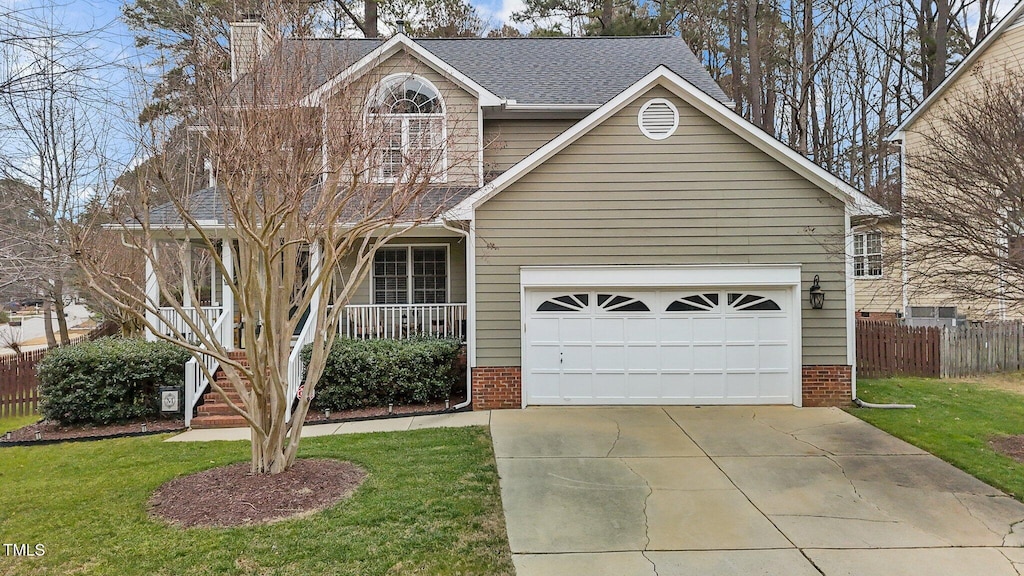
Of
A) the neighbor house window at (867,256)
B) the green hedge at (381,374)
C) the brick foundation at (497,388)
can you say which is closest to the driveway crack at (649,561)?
the neighbor house window at (867,256)

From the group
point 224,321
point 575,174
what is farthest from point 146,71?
point 575,174

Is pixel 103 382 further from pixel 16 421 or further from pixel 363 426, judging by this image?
pixel 363 426

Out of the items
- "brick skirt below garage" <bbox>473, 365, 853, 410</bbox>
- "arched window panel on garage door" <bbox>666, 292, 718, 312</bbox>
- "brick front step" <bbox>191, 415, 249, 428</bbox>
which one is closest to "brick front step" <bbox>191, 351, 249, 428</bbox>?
"brick front step" <bbox>191, 415, 249, 428</bbox>

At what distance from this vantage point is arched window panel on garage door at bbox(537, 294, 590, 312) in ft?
31.2

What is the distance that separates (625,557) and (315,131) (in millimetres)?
4699

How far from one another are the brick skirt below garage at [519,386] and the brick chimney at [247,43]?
5517 mm

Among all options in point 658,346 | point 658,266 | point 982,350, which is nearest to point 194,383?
point 658,346

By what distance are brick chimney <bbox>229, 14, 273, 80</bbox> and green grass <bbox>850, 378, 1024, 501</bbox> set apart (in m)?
8.91

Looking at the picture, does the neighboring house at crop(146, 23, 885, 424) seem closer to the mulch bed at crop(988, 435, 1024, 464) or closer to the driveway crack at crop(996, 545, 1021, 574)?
the mulch bed at crop(988, 435, 1024, 464)

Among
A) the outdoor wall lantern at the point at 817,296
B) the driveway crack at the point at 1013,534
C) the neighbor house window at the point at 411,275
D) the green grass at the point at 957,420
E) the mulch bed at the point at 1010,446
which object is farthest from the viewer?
the neighbor house window at the point at 411,275

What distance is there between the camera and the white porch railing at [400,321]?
10.7m

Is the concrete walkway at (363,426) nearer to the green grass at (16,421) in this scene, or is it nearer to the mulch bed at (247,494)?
the mulch bed at (247,494)

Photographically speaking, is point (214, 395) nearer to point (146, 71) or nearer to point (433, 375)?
point (433, 375)

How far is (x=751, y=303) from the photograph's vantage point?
945cm
